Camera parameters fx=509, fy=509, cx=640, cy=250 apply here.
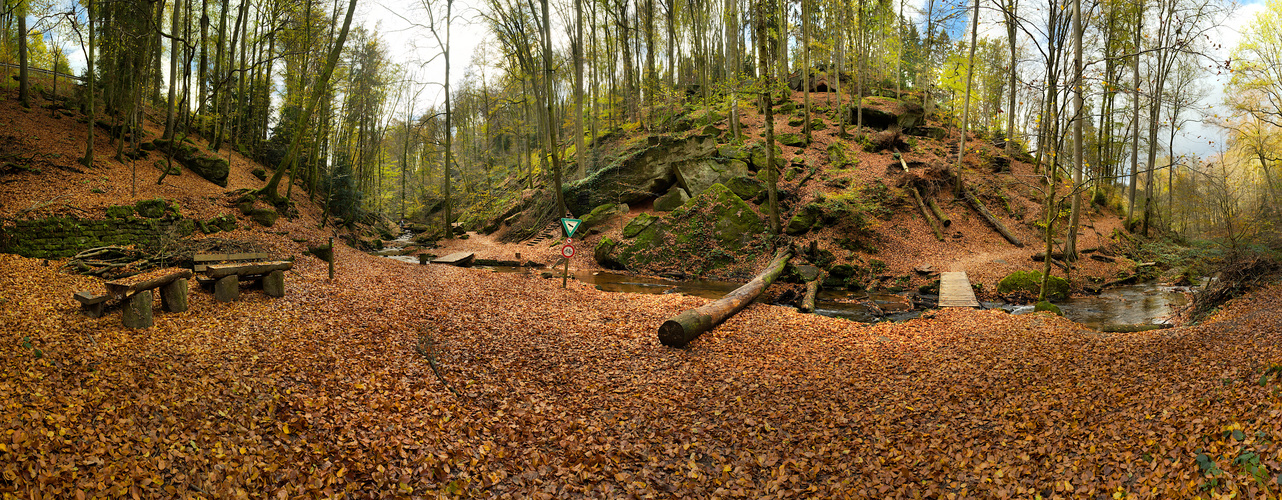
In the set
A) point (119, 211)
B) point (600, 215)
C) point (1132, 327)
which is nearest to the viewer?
point (1132, 327)

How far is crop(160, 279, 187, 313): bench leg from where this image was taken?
278 inches

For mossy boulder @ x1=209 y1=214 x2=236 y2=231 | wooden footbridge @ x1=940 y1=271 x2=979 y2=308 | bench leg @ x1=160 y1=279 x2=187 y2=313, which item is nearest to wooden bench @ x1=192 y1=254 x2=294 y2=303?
bench leg @ x1=160 y1=279 x2=187 y2=313

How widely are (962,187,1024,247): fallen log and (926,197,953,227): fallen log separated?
1.50 metres

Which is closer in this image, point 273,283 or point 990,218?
point 273,283

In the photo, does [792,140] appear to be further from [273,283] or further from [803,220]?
[273,283]

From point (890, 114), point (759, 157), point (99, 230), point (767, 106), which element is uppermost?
point (890, 114)

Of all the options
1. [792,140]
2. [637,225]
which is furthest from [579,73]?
[792,140]

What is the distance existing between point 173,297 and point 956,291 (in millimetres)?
15337

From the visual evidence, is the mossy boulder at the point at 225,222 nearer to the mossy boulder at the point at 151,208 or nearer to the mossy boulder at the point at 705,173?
the mossy boulder at the point at 151,208

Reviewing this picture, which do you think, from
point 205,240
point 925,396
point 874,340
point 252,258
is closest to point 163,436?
point 925,396

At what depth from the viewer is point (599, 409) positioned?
5965 mm

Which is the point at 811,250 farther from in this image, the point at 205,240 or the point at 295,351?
the point at 205,240

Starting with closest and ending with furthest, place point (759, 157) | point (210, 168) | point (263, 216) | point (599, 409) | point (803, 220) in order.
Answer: point (599, 409), point (263, 216), point (803, 220), point (210, 168), point (759, 157)

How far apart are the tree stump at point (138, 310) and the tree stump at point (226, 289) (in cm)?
165
